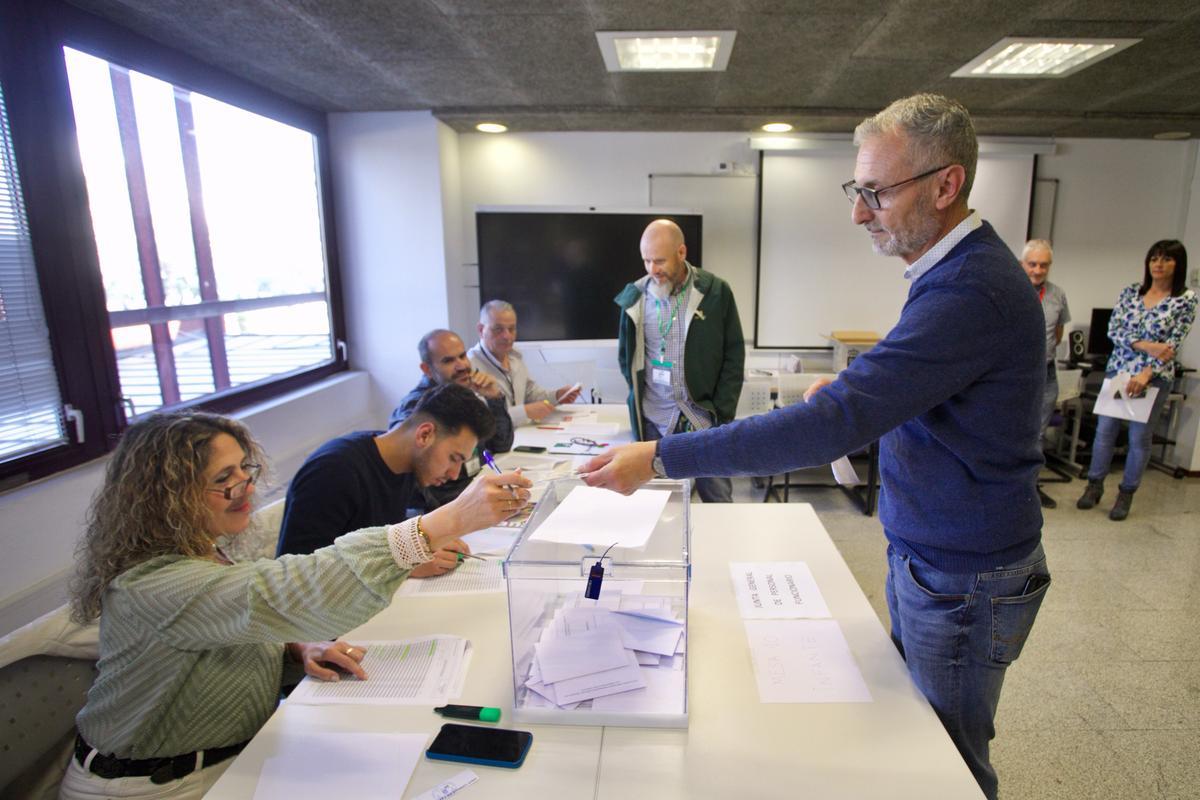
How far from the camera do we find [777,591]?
61.0 inches

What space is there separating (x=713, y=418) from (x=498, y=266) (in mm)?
2132

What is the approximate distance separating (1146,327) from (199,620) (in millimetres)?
4793

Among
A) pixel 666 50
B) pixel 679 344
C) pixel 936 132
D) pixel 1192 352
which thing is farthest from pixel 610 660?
pixel 1192 352

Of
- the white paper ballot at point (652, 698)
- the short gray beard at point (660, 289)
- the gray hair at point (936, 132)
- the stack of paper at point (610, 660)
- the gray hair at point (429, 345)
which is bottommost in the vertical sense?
the white paper ballot at point (652, 698)

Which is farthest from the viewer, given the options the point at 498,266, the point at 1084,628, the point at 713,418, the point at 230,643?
the point at 498,266

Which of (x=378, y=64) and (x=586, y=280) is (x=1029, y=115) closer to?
(x=586, y=280)

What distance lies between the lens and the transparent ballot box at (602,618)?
1.12m

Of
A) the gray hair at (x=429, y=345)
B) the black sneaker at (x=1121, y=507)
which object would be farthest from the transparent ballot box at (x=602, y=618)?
the black sneaker at (x=1121, y=507)

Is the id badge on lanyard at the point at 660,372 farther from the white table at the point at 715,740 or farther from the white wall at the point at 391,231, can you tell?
the white wall at the point at 391,231

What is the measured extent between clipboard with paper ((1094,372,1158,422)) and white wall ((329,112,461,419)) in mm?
4175

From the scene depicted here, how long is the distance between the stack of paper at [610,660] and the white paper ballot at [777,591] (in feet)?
0.91

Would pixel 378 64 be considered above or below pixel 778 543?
above

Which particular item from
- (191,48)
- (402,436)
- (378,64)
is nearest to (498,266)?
(378,64)

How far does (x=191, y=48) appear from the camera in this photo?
2.95m
